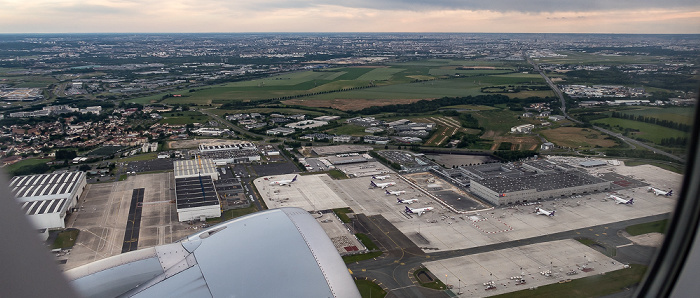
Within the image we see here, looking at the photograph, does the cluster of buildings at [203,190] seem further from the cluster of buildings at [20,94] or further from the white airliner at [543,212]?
the cluster of buildings at [20,94]

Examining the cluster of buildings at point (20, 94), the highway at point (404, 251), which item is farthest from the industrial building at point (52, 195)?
the cluster of buildings at point (20, 94)

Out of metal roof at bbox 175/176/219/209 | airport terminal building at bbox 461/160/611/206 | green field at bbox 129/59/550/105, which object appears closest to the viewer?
metal roof at bbox 175/176/219/209

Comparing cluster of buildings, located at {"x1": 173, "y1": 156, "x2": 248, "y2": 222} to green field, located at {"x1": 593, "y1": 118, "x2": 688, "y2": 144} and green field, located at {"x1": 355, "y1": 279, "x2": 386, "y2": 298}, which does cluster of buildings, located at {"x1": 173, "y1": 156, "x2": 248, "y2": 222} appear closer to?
green field, located at {"x1": 355, "y1": 279, "x2": 386, "y2": 298}

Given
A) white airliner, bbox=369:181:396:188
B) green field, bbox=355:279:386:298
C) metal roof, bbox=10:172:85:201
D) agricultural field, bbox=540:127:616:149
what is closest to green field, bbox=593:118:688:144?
agricultural field, bbox=540:127:616:149

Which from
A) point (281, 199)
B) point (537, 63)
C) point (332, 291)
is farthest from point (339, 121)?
point (537, 63)

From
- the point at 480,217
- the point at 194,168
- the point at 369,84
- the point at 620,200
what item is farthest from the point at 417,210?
the point at 369,84

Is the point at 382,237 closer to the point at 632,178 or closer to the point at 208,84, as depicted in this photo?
the point at 632,178

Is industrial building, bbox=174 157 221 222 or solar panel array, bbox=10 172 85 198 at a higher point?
solar panel array, bbox=10 172 85 198
